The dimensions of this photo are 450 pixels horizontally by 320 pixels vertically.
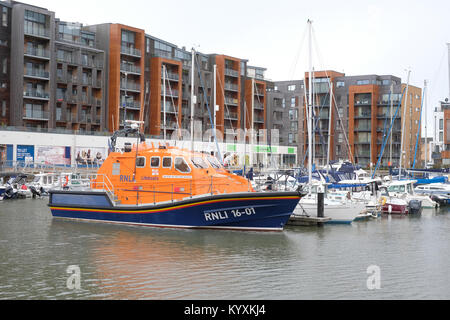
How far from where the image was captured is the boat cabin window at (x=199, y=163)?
76.8 ft

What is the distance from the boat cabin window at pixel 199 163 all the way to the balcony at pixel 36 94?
143 feet

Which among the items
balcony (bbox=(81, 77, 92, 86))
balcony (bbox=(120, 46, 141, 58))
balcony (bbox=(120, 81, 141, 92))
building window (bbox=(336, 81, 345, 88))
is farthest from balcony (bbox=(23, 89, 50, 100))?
building window (bbox=(336, 81, 345, 88))

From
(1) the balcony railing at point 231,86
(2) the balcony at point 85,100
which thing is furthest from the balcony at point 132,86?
(1) the balcony railing at point 231,86

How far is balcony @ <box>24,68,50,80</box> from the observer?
202ft

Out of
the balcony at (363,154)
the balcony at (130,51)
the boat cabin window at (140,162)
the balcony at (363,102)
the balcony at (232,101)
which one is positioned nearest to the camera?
the boat cabin window at (140,162)

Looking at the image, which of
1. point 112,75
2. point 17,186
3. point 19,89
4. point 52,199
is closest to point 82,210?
point 52,199

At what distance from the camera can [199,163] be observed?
23547mm

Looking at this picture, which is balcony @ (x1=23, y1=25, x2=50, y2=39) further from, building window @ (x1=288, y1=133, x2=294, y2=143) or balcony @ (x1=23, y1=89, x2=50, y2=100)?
building window @ (x1=288, y1=133, x2=294, y2=143)

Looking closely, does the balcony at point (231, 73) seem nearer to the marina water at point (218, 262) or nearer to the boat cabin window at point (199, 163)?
the marina water at point (218, 262)

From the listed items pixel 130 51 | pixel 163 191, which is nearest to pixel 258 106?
pixel 130 51

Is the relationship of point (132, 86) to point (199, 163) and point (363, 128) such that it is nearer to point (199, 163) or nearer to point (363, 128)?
point (363, 128)

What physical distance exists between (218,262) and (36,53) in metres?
51.8
